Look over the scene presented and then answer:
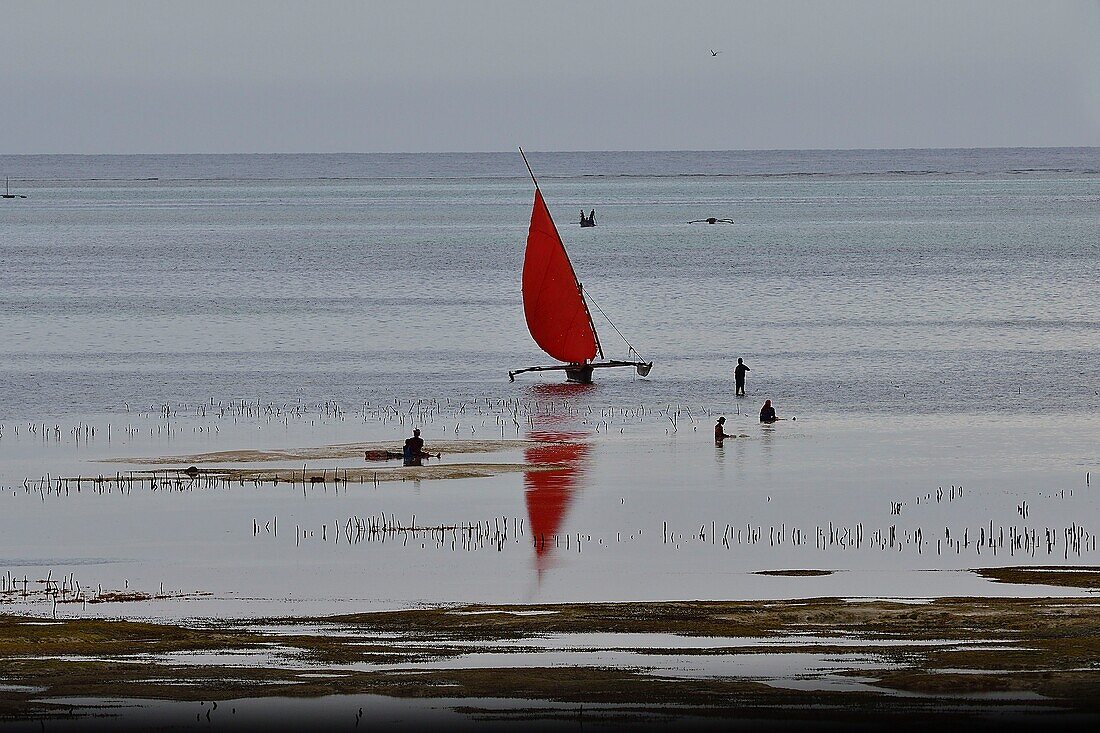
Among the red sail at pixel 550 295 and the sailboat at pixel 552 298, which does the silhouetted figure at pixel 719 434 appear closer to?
the sailboat at pixel 552 298

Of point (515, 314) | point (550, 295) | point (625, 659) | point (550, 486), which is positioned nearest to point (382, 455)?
point (550, 486)

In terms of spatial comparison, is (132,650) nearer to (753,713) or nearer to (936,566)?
(753,713)

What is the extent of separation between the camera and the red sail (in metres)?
60.8

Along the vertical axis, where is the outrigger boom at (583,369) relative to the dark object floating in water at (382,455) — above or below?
above

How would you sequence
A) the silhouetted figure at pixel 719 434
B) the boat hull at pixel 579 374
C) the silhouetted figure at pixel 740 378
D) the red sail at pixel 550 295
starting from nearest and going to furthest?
1. the silhouetted figure at pixel 719 434
2. the silhouetted figure at pixel 740 378
3. the boat hull at pixel 579 374
4. the red sail at pixel 550 295

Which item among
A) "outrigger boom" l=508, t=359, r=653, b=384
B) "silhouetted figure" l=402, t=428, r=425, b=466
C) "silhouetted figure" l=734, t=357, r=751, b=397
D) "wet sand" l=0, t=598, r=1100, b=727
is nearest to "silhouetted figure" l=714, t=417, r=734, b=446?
"silhouetted figure" l=402, t=428, r=425, b=466

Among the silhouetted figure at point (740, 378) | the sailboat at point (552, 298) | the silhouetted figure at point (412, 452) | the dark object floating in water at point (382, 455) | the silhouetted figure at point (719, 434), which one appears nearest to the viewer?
the silhouetted figure at point (412, 452)

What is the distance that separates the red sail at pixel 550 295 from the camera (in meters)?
60.8

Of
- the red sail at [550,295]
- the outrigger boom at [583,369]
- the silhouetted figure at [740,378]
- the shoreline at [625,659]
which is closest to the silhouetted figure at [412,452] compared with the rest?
the shoreline at [625,659]

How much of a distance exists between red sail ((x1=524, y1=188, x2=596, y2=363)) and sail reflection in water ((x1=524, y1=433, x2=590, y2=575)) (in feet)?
55.1

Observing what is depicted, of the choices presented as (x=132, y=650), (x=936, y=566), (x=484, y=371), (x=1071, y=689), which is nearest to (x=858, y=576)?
(x=936, y=566)

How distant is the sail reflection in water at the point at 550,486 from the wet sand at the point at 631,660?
579 centimetres

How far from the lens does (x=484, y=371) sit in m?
60.4

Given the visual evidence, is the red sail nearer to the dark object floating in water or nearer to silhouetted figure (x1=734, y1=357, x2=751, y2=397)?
silhouetted figure (x1=734, y1=357, x2=751, y2=397)
